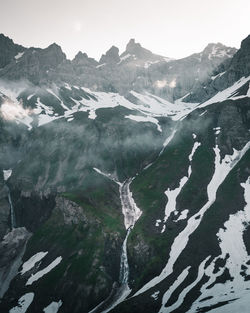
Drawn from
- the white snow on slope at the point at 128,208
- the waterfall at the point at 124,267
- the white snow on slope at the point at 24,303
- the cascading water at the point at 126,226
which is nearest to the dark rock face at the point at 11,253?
the white snow on slope at the point at 24,303

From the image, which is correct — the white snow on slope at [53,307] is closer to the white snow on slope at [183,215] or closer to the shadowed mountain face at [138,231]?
the shadowed mountain face at [138,231]

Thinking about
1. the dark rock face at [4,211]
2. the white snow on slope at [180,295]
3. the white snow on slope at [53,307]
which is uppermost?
the dark rock face at [4,211]

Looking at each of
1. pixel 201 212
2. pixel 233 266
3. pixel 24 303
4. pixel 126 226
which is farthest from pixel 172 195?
pixel 24 303

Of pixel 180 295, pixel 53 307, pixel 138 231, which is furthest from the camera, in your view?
pixel 138 231

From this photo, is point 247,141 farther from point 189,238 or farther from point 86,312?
point 86,312

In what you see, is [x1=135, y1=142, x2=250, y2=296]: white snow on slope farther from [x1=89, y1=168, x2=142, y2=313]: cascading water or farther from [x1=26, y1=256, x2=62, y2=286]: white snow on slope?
[x1=26, y1=256, x2=62, y2=286]: white snow on slope

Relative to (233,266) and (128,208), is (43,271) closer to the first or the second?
(128,208)
